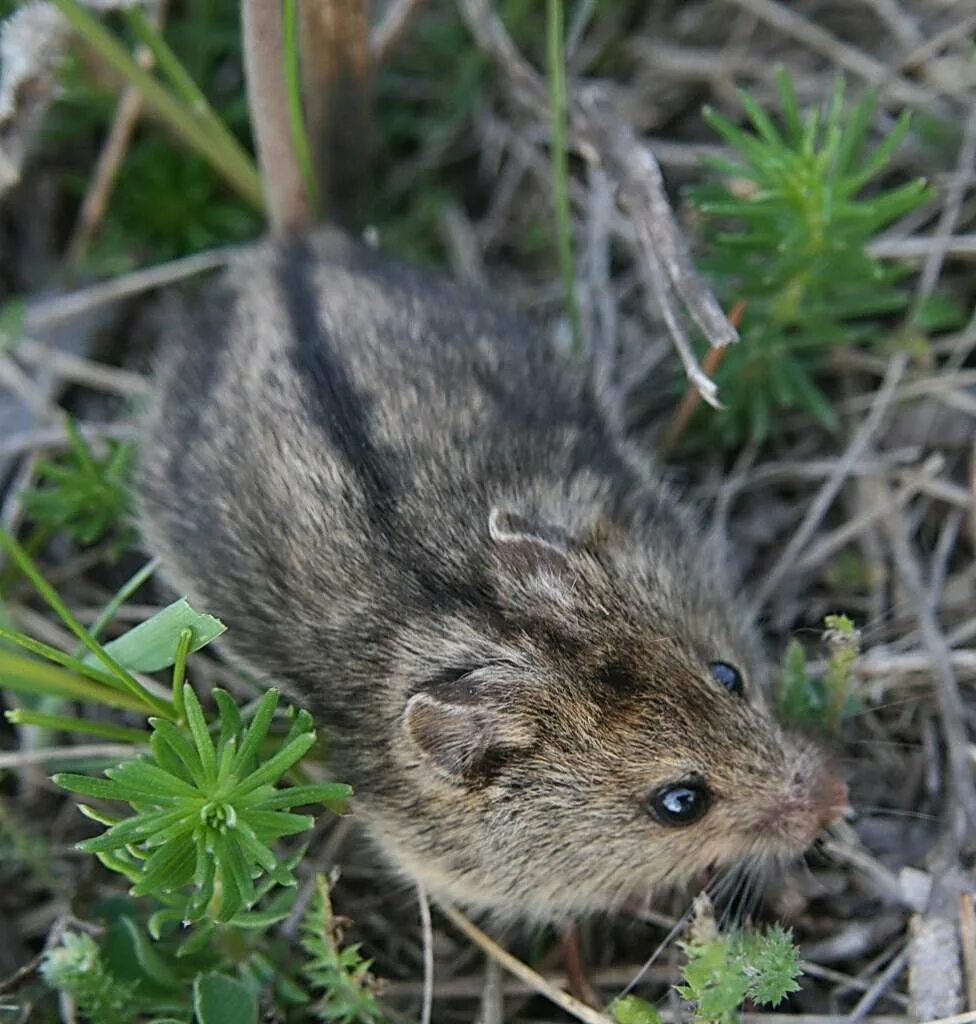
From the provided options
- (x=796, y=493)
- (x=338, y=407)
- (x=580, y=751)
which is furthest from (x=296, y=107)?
(x=580, y=751)

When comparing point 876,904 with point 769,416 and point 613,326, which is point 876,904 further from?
point 613,326

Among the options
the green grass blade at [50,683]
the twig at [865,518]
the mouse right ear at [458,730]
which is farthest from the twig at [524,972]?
the twig at [865,518]

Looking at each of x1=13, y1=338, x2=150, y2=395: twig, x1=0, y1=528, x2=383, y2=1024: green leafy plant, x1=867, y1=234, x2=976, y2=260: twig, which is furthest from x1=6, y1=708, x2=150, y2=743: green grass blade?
x1=867, y1=234, x2=976, y2=260: twig

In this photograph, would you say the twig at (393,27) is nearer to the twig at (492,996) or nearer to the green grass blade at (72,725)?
the green grass blade at (72,725)

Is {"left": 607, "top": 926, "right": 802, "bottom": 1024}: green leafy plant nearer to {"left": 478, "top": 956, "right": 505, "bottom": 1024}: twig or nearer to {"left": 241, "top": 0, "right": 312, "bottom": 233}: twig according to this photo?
{"left": 478, "top": 956, "right": 505, "bottom": 1024}: twig

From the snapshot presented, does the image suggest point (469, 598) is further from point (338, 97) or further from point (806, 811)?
point (338, 97)

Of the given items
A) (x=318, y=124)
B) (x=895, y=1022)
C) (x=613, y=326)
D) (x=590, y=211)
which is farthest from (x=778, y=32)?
(x=895, y=1022)
